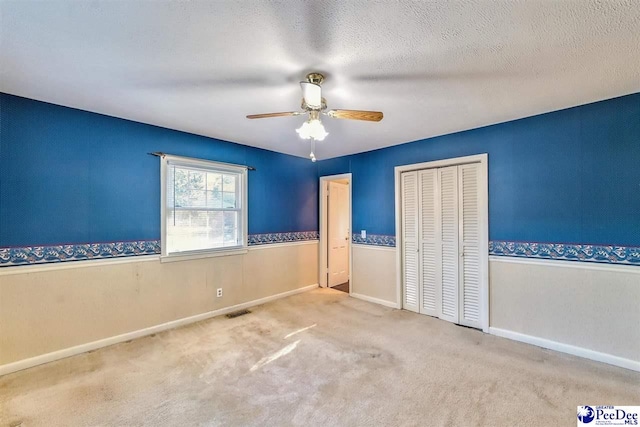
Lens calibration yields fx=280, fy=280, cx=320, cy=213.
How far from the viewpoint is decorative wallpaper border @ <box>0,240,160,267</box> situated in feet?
8.11

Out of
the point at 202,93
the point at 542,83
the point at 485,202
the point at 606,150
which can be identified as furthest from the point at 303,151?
the point at 606,150

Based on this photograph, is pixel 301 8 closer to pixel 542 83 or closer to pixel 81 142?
pixel 542 83

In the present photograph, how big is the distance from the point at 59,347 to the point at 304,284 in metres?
3.19

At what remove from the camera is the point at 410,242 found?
4031 mm

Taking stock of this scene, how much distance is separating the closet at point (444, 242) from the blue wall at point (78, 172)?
2.87 metres

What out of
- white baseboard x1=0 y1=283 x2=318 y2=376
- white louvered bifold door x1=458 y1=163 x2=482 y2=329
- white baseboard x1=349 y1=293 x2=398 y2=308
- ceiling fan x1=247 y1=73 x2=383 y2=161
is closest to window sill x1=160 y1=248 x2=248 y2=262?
white baseboard x1=0 y1=283 x2=318 y2=376

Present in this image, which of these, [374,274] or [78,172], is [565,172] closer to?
[374,274]

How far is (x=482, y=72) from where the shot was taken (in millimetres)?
2105

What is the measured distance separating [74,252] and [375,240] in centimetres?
369

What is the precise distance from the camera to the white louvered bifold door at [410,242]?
3.96m

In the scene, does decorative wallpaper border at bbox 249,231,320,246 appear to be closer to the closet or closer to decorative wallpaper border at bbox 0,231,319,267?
decorative wallpaper border at bbox 0,231,319,267

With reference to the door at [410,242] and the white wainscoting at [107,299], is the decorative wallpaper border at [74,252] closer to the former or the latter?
the white wainscoting at [107,299]

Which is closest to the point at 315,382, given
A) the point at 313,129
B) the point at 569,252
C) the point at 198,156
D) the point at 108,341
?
the point at 313,129

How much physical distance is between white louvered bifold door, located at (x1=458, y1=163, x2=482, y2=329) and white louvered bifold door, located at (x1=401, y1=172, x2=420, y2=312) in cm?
60
